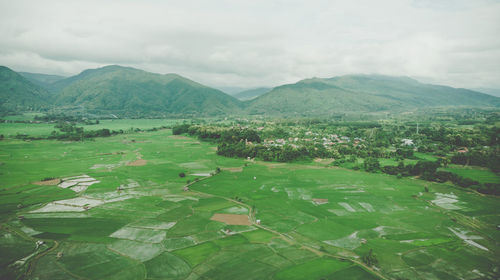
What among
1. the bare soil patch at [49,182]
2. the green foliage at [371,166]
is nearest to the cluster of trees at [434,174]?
the green foliage at [371,166]

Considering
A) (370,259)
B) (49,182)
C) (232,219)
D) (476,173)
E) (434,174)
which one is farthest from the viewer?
(476,173)

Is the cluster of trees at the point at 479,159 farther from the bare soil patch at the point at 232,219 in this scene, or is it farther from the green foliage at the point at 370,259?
the bare soil patch at the point at 232,219

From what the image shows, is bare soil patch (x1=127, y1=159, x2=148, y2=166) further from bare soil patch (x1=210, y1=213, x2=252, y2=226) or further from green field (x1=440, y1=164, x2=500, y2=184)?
green field (x1=440, y1=164, x2=500, y2=184)

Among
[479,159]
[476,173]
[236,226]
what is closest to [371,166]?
[476,173]

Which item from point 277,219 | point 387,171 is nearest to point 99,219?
point 277,219

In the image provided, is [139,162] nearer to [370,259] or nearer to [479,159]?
[370,259]
